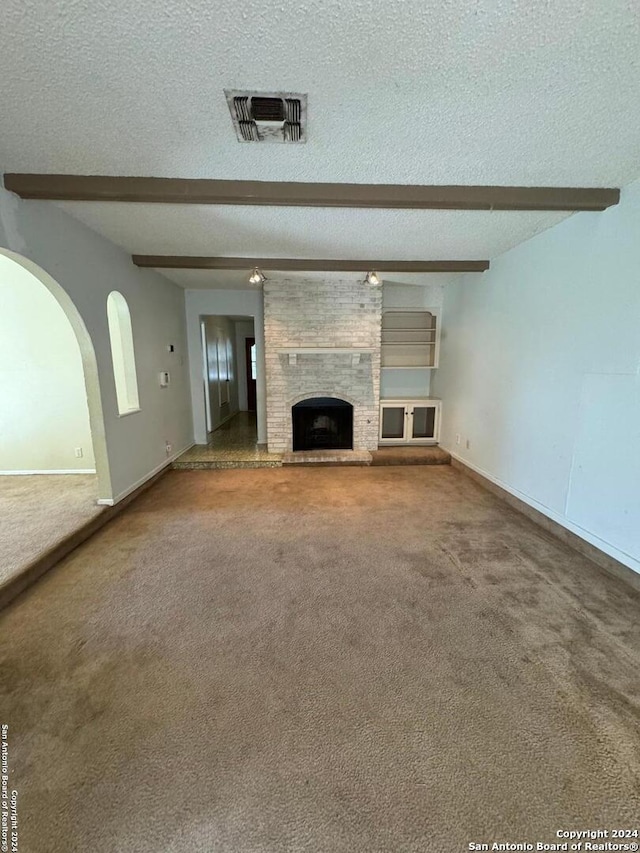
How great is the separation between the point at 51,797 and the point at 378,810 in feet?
3.58

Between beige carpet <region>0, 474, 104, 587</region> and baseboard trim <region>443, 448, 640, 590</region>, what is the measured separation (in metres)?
3.93

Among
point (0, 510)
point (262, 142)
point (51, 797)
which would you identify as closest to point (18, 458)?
point (0, 510)

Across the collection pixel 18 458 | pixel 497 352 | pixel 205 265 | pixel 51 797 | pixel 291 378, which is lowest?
pixel 51 797

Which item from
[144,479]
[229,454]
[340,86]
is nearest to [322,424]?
[229,454]

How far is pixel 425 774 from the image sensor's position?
3.98 feet

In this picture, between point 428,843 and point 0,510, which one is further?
point 0,510

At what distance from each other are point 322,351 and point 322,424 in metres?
1.15

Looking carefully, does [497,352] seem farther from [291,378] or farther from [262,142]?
[262,142]

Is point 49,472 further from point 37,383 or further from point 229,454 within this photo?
point 229,454

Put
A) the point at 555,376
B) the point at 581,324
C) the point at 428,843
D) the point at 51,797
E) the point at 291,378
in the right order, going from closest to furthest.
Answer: the point at 428,843, the point at 51,797, the point at 581,324, the point at 555,376, the point at 291,378

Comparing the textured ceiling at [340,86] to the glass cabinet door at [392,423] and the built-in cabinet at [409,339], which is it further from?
the glass cabinet door at [392,423]

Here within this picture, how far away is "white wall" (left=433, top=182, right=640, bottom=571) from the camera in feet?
7.55

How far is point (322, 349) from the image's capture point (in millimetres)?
4859

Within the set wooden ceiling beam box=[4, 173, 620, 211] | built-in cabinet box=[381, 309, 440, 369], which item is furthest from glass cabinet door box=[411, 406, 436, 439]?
wooden ceiling beam box=[4, 173, 620, 211]
